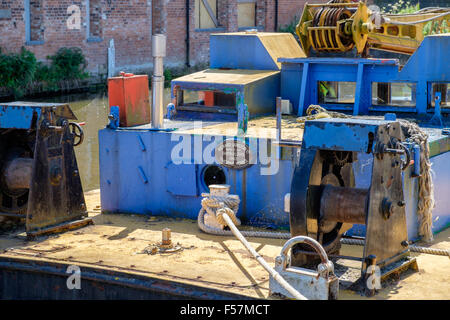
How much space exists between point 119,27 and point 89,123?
7.44 m

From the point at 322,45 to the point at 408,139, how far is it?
128 inches

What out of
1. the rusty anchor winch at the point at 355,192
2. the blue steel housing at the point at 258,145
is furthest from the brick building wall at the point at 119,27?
the rusty anchor winch at the point at 355,192

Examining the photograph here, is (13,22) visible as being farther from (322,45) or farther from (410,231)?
(410,231)

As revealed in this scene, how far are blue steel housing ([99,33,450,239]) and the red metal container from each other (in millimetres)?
202

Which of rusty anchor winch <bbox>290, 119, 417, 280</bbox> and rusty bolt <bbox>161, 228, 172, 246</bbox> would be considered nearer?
rusty anchor winch <bbox>290, 119, 417, 280</bbox>

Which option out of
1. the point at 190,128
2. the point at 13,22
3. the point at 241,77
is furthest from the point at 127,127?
the point at 13,22

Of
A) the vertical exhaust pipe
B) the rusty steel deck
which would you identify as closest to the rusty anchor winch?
the rusty steel deck

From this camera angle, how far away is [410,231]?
8969mm

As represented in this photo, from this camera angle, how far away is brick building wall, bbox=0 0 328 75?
21656 mm

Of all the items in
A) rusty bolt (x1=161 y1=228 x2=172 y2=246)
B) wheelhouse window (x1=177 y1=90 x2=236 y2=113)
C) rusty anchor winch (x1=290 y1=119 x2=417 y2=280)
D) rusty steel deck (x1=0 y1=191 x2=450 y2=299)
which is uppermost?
wheelhouse window (x1=177 y1=90 x2=236 y2=113)

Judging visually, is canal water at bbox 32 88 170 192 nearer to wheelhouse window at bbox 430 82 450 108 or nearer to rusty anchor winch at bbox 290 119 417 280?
wheelhouse window at bbox 430 82 450 108

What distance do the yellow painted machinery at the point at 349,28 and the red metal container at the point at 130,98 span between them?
89.5 inches

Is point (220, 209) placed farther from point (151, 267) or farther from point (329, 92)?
point (329, 92)

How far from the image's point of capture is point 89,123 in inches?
715
